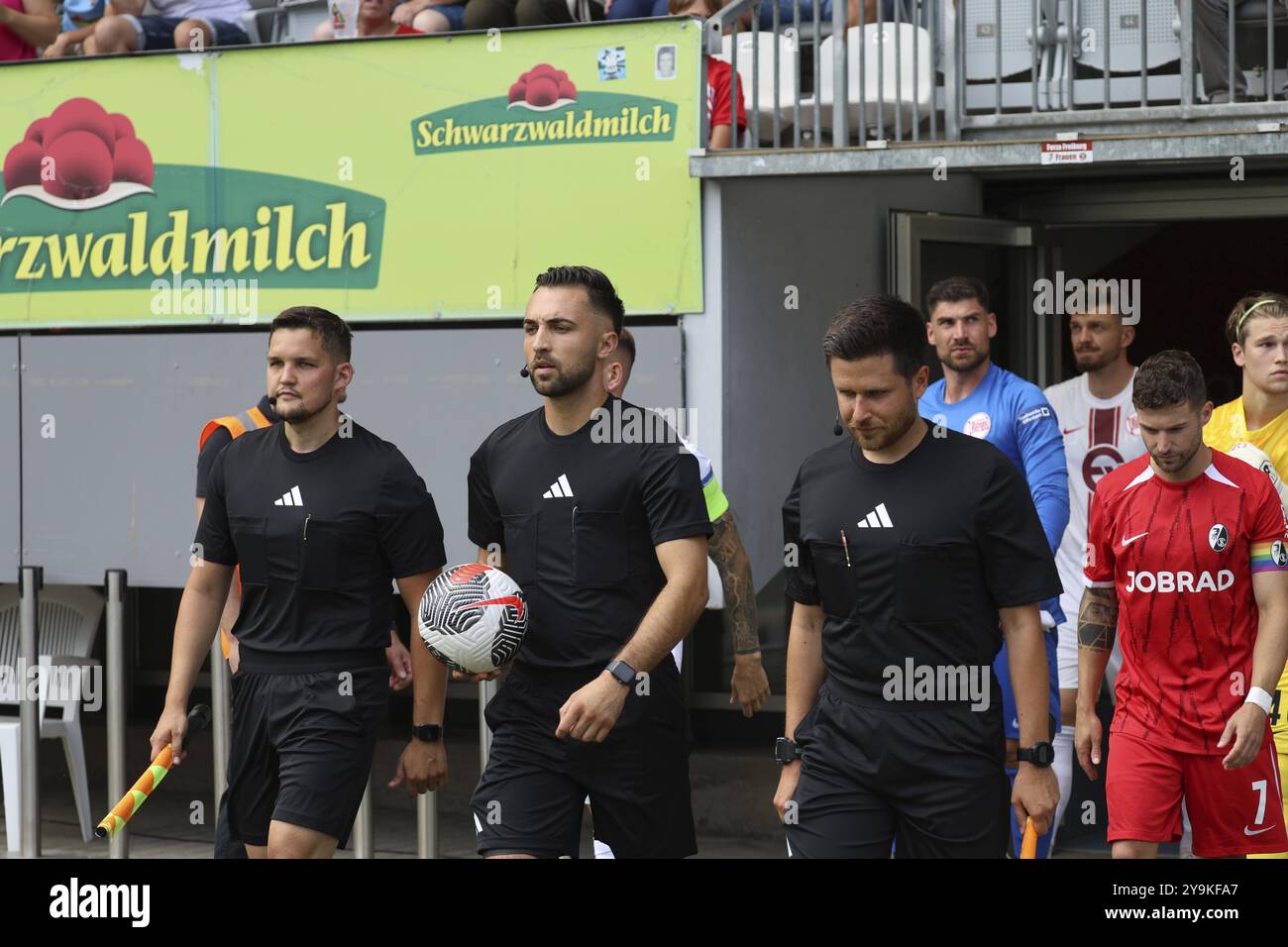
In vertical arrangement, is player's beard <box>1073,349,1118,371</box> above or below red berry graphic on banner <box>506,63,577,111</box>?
below

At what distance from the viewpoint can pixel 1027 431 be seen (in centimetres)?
685

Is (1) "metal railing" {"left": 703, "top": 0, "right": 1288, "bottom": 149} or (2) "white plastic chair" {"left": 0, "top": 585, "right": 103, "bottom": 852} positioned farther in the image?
(2) "white plastic chair" {"left": 0, "top": 585, "right": 103, "bottom": 852}

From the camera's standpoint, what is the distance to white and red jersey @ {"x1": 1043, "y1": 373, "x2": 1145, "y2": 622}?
8258 mm

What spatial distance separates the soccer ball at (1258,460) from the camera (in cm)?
614

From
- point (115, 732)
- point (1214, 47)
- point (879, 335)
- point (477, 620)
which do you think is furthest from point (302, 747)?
point (1214, 47)

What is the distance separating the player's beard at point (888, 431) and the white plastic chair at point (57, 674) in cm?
525

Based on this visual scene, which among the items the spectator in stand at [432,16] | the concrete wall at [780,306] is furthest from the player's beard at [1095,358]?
the spectator in stand at [432,16]

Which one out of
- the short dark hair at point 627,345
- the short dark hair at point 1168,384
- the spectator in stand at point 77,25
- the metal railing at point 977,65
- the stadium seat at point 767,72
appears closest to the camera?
the short dark hair at point 1168,384

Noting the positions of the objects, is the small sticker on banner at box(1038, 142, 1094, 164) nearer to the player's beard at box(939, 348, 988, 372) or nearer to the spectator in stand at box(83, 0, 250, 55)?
the player's beard at box(939, 348, 988, 372)

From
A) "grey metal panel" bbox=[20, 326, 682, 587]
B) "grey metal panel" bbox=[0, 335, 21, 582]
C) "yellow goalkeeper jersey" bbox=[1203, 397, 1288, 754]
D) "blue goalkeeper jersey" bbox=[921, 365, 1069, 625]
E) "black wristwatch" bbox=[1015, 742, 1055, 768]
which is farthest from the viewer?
"grey metal panel" bbox=[0, 335, 21, 582]

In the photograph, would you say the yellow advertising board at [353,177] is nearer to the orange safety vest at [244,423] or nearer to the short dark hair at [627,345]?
the short dark hair at [627,345]

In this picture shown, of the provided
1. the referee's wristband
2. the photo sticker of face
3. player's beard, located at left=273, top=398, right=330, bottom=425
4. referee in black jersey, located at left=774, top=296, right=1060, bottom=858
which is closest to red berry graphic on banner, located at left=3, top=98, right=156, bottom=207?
the photo sticker of face

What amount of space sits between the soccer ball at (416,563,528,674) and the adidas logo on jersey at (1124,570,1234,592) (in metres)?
1.94
